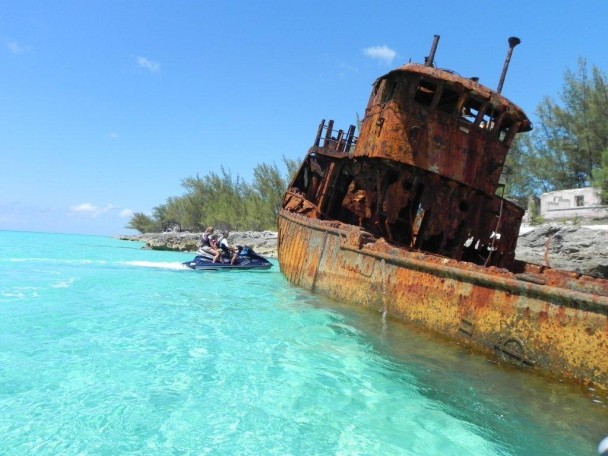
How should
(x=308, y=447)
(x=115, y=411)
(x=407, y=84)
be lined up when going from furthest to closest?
(x=407, y=84) → (x=115, y=411) → (x=308, y=447)

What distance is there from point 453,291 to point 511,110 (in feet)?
15.1

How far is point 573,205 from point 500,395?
2233cm

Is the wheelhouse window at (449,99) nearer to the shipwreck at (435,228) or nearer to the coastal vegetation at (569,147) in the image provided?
the shipwreck at (435,228)

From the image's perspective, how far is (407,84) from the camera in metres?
7.85

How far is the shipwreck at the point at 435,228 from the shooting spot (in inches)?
175

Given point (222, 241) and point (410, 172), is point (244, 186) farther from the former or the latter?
point (410, 172)

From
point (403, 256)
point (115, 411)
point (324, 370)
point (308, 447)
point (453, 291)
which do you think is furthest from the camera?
point (403, 256)

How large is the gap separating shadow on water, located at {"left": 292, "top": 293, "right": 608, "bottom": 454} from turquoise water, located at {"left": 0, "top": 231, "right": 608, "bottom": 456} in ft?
0.05

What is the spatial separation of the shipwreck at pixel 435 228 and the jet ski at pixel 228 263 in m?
3.82

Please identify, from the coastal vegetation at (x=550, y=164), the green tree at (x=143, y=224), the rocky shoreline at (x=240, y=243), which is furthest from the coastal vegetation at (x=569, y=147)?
the green tree at (x=143, y=224)

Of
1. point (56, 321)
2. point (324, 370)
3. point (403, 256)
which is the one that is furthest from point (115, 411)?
point (403, 256)

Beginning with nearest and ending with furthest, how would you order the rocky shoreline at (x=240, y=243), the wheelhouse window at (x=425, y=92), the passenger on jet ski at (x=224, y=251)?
the wheelhouse window at (x=425, y=92), the passenger on jet ski at (x=224, y=251), the rocky shoreline at (x=240, y=243)

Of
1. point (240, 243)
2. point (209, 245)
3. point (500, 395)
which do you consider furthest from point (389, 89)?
point (240, 243)

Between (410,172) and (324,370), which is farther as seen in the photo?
(410,172)
